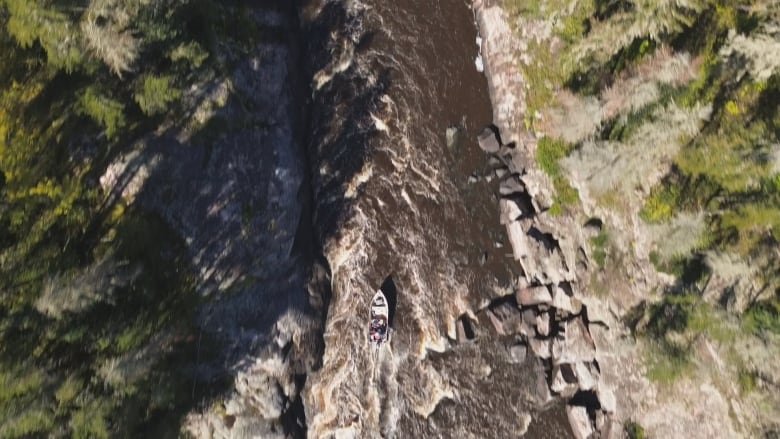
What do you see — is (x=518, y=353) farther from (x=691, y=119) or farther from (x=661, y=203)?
(x=691, y=119)

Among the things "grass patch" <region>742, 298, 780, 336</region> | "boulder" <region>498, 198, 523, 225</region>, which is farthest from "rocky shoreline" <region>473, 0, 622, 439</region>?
"grass patch" <region>742, 298, 780, 336</region>

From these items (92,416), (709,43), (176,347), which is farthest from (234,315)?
(709,43)

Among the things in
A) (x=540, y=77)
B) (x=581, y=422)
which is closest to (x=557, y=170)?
(x=540, y=77)

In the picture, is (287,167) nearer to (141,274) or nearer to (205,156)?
(205,156)

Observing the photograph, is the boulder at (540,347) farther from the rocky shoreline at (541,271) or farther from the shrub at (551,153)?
the shrub at (551,153)

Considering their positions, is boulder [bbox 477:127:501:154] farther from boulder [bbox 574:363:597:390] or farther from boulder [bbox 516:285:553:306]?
boulder [bbox 574:363:597:390]

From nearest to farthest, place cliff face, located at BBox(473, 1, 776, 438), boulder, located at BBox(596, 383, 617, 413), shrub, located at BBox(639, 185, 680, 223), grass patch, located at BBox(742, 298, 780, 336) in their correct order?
grass patch, located at BBox(742, 298, 780, 336) < cliff face, located at BBox(473, 1, 776, 438) < shrub, located at BBox(639, 185, 680, 223) < boulder, located at BBox(596, 383, 617, 413)
